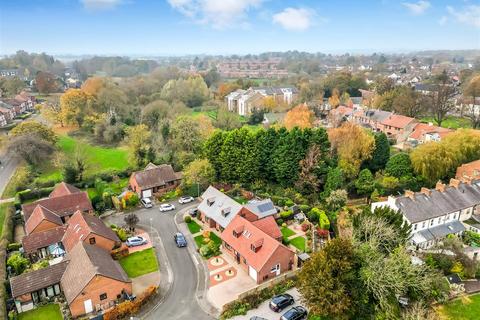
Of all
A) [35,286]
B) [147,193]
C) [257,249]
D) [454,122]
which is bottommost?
[147,193]

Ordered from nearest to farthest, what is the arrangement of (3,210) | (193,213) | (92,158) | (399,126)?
1. (193,213)
2. (3,210)
3. (92,158)
4. (399,126)

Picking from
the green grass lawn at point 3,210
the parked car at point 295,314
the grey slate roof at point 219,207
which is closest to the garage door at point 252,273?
the parked car at point 295,314

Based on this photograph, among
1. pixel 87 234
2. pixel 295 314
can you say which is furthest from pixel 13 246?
pixel 295 314

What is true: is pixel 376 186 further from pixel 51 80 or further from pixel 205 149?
pixel 51 80

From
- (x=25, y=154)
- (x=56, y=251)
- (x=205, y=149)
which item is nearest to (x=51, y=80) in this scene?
(x=25, y=154)

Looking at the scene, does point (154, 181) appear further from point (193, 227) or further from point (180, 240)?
point (180, 240)

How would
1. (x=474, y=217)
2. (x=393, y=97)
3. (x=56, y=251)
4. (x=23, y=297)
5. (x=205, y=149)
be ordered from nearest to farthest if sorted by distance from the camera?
(x=23, y=297) < (x=56, y=251) < (x=474, y=217) < (x=205, y=149) < (x=393, y=97)

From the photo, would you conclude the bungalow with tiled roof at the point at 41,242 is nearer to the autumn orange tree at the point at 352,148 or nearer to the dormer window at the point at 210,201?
Answer: the dormer window at the point at 210,201
